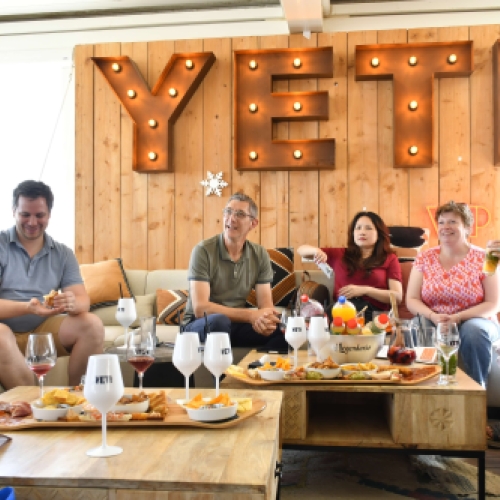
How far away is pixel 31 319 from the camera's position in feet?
8.76

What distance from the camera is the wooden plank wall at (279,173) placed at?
4.02 meters

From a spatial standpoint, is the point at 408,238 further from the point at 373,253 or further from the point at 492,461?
the point at 492,461

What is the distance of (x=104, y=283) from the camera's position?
148 inches

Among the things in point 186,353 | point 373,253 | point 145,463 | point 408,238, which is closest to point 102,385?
point 145,463

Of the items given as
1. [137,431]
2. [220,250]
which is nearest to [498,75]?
[220,250]

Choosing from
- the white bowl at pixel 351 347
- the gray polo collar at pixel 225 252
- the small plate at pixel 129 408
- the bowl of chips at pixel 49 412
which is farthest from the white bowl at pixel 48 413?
the gray polo collar at pixel 225 252

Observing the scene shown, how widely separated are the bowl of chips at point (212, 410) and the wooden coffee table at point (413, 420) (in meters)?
0.54

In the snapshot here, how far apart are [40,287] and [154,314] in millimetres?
1081

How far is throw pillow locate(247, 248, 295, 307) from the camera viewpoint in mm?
3729

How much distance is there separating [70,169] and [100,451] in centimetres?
367

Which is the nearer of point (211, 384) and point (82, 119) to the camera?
point (211, 384)

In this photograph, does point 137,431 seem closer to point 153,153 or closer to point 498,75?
point 153,153

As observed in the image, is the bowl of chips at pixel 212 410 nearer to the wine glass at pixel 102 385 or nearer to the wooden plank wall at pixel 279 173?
the wine glass at pixel 102 385

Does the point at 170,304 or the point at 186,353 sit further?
the point at 170,304
